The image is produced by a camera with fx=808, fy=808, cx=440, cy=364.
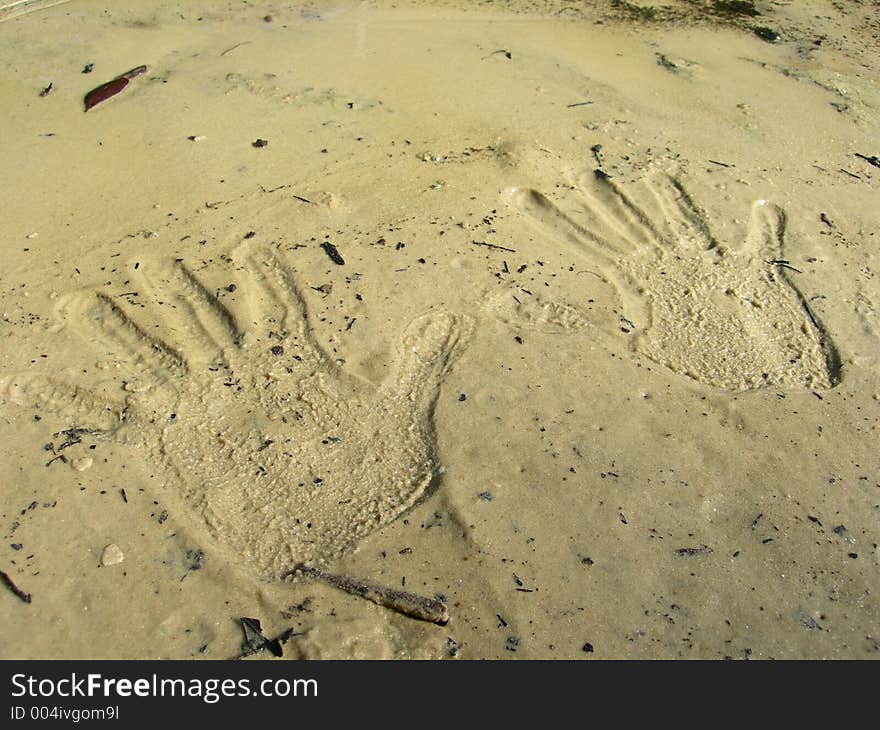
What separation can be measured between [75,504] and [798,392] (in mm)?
2379

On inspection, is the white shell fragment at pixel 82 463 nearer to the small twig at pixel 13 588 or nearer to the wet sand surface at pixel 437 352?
the wet sand surface at pixel 437 352

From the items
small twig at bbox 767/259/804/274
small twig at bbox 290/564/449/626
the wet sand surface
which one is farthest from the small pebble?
small twig at bbox 767/259/804/274

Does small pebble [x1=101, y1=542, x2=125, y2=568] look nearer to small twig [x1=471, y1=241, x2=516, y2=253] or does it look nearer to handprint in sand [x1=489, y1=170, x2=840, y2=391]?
handprint in sand [x1=489, y1=170, x2=840, y2=391]

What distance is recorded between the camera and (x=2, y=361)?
9.00ft

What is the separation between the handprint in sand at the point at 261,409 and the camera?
2395 mm

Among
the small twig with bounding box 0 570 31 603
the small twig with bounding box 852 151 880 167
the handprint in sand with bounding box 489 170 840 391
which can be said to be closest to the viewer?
the small twig with bounding box 0 570 31 603

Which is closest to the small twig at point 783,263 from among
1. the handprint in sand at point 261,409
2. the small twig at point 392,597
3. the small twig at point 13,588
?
the handprint in sand at point 261,409

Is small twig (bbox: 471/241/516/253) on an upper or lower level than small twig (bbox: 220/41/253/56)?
lower

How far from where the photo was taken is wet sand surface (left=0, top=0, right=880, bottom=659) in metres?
2.22

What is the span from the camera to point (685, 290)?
3168mm

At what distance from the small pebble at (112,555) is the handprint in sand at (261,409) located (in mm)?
236

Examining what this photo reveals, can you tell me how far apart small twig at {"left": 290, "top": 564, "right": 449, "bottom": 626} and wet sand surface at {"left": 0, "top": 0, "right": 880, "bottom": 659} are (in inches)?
0.4

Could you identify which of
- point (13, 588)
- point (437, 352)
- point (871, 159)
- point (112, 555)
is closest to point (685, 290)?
point (437, 352)

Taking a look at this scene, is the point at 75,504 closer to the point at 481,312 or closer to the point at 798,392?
the point at 481,312
